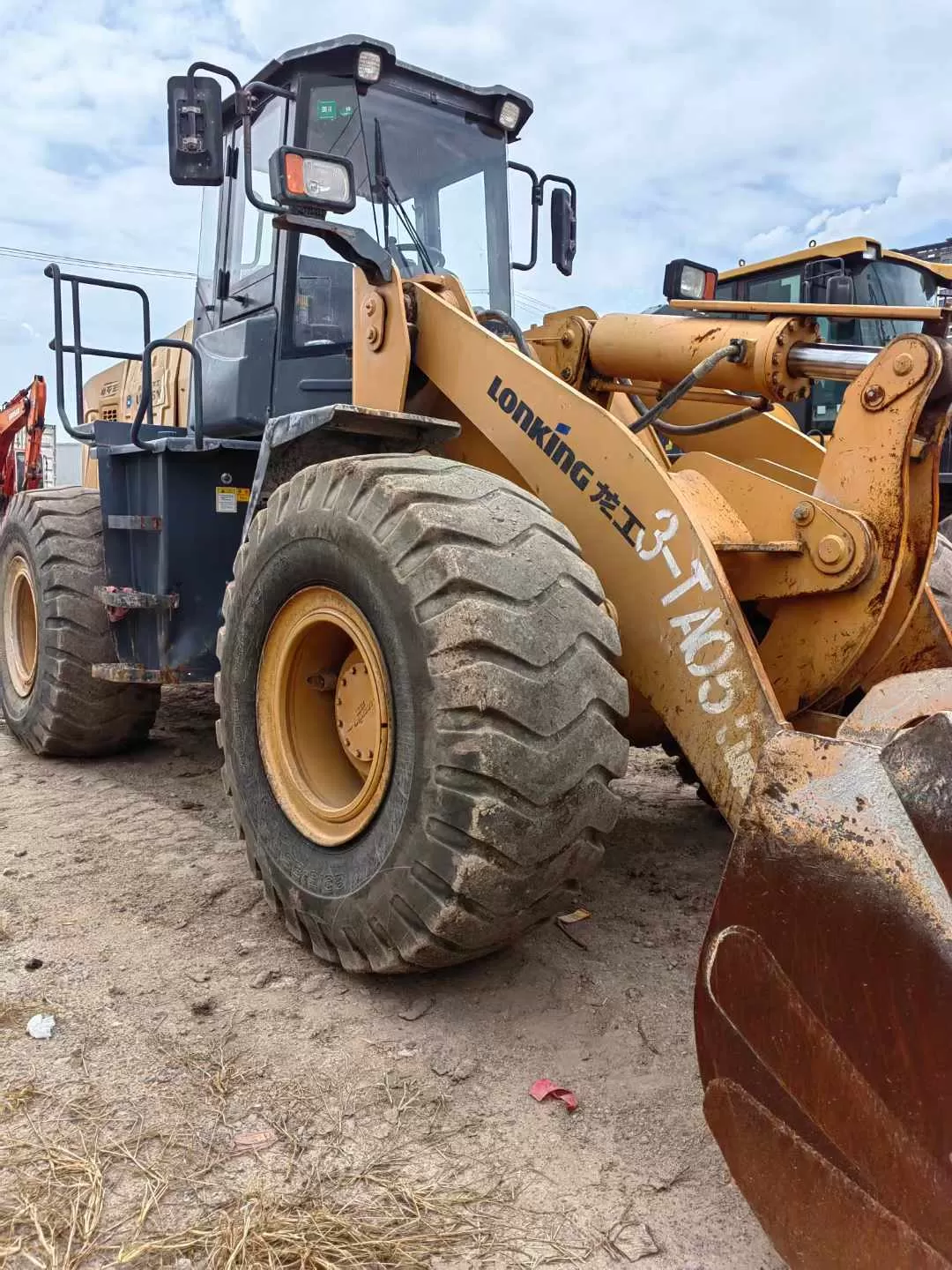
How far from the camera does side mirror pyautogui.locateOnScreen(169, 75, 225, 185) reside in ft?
11.8

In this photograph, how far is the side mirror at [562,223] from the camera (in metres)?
4.93

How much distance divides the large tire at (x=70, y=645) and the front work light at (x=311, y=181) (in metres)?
2.50

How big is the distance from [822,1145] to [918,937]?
362 millimetres

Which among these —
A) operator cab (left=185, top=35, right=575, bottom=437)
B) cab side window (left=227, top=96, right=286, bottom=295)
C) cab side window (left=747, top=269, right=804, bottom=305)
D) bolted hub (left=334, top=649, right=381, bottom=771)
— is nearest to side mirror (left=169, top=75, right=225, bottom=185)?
operator cab (left=185, top=35, right=575, bottom=437)

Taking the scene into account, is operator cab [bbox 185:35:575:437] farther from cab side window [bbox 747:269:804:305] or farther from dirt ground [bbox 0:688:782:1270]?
cab side window [bbox 747:269:804:305]

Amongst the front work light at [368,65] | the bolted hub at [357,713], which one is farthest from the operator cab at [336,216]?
the bolted hub at [357,713]

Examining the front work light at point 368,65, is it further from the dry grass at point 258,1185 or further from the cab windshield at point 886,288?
the cab windshield at point 886,288

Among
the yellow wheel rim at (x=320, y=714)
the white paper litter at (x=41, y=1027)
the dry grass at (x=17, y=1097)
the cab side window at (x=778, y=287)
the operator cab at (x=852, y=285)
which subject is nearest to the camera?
the dry grass at (x=17, y=1097)

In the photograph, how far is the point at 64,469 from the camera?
2511cm

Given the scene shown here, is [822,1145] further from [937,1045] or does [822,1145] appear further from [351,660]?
[351,660]

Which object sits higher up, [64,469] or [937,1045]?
[64,469]

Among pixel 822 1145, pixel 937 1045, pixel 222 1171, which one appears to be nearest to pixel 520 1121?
pixel 222 1171

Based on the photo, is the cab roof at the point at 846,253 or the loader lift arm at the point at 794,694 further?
the cab roof at the point at 846,253

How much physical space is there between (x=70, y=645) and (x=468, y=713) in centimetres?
320
